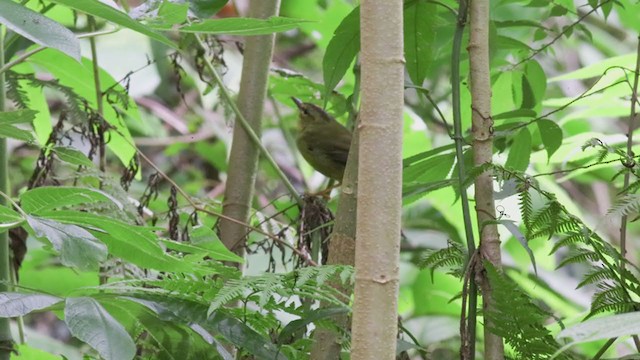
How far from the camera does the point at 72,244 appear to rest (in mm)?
985

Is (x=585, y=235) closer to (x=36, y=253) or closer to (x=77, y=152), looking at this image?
(x=77, y=152)

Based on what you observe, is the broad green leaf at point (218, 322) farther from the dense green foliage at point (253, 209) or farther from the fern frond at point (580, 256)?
the fern frond at point (580, 256)

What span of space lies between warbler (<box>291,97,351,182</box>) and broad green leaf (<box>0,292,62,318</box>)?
73.0 inches

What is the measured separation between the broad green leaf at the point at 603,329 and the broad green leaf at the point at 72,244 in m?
0.49

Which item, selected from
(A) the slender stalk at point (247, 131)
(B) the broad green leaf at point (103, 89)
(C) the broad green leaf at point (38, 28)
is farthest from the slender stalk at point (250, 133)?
(C) the broad green leaf at point (38, 28)

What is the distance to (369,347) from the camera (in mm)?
868

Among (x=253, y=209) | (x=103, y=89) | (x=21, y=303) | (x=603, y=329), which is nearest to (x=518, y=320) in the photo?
(x=603, y=329)

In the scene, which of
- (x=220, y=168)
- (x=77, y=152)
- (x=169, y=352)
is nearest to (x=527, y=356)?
(x=169, y=352)

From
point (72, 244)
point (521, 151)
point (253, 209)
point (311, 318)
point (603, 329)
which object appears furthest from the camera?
point (253, 209)

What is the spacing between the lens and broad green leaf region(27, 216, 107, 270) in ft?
3.18

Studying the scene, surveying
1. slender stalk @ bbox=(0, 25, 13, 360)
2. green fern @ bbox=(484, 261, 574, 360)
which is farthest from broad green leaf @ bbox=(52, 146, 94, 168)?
green fern @ bbox=(484, 261, 574, 360)

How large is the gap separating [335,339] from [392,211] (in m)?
0.39

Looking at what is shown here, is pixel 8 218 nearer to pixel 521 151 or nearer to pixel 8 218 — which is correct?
pixel 8 218

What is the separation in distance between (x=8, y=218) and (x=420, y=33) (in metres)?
0.70
